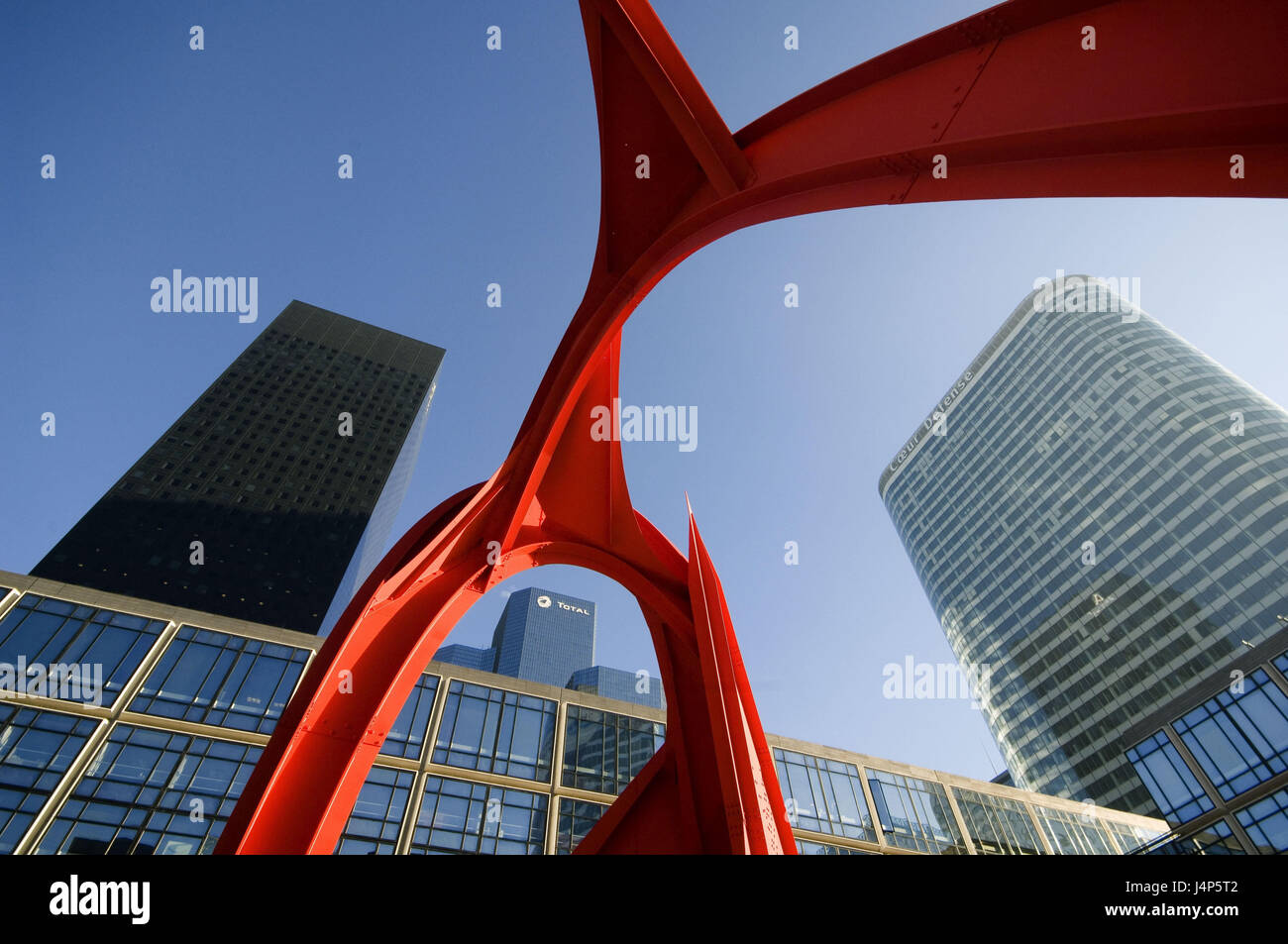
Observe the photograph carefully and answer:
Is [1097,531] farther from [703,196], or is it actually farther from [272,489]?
[272,489]

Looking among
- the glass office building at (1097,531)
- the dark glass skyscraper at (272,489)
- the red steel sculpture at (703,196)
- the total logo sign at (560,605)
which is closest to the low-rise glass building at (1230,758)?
the glass office building at (1097,531)

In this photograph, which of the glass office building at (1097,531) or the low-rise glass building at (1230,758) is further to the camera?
the glass office building at (1097,531)

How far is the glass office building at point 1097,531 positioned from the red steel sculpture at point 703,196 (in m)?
40.3

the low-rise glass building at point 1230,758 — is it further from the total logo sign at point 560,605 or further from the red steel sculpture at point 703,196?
the total logo sign at point 560,605

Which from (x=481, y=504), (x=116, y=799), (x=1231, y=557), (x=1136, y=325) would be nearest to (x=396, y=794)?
(x=116, y=799)

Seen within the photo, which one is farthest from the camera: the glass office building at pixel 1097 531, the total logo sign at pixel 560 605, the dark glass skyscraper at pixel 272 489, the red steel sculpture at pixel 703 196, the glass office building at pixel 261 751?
the total logo sign at pixel 560 605

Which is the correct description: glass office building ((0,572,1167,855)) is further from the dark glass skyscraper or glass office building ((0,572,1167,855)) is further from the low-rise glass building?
the dark glass skyscraper

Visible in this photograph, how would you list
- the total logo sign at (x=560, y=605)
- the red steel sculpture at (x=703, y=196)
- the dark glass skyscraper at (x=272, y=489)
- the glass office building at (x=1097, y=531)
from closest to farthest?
the red steel sculpture at (x=703, y=196), the glass office building at (x=1097, y=531), the dark glass skyscraper at (x=272, y=489), the total logo sign at (x=560, y=605)

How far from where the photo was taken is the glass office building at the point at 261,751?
70.6 ft

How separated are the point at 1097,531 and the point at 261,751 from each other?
70.0 meters

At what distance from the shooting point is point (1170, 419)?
2270 inches

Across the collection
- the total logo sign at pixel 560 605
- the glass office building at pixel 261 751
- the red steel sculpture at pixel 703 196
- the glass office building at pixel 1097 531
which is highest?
the total logo sign at pixel 560 605
